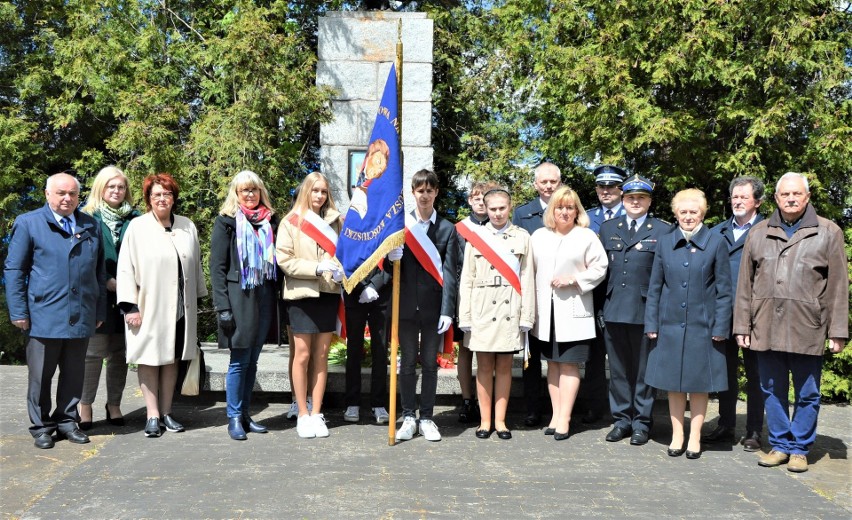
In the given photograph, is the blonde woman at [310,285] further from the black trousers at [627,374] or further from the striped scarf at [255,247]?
the black trousers at [627,374]

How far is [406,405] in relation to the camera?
5863 mm

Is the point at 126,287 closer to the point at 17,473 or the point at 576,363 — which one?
the point at 17,473

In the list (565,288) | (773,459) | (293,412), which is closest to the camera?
(773,459)

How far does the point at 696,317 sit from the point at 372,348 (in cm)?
236

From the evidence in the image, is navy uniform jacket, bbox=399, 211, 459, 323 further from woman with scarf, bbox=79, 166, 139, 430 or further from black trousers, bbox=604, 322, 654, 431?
woman with scarf, bbox=79, 166, 139, 430

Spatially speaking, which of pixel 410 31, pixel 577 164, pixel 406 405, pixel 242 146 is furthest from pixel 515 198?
pixel 406 405

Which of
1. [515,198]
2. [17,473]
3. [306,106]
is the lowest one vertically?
[17,473]

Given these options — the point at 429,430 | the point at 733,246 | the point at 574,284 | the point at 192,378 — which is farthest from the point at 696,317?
the point at 192,378

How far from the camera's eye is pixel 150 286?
18.9 feet

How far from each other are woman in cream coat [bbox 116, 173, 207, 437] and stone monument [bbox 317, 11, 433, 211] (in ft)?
9.74

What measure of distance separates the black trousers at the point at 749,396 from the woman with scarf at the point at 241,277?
10.8 feet

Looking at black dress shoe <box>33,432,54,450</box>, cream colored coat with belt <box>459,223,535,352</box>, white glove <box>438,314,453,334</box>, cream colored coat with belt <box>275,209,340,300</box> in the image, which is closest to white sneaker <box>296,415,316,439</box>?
cream colored coat with belt <box>275,209,340,300</box>

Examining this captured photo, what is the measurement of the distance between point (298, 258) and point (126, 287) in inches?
48.0

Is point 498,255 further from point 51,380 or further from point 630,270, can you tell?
point 51,380
